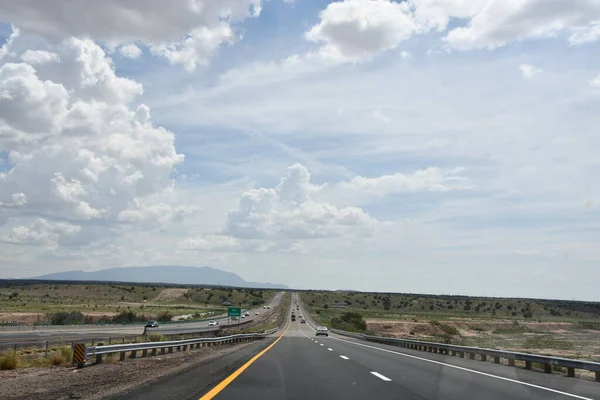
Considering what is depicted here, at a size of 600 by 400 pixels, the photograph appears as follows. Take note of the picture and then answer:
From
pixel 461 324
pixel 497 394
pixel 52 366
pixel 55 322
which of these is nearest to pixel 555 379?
pixel 497 394

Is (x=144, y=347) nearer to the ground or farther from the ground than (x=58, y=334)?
farther from the ground

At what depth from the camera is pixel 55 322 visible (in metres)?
77.0

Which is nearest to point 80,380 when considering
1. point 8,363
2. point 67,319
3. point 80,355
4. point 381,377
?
point 80,355

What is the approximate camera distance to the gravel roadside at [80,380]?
12298 millimetres

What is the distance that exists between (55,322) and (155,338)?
158 ft

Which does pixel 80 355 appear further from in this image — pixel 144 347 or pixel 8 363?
pixel 144 347

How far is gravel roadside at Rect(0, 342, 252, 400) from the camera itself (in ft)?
40.3

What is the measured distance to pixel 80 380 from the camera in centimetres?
1493

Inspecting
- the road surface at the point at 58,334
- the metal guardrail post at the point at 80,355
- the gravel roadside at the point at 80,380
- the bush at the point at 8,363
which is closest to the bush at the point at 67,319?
the road surface at the point at 58,334

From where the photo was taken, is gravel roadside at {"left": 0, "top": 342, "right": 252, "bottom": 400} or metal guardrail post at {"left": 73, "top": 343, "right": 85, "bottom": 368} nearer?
gravel roadside at {"left": 0, "top": 342, "right": 252, "bottom": 400}

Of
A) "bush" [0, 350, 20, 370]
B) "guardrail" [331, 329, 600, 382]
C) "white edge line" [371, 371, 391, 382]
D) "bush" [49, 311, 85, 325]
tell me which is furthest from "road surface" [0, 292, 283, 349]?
"white edge line" [371, 371, 391, 382]

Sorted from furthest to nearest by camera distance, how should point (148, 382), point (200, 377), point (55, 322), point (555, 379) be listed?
point (55, 322) → point (555, 379) → point (200, 377) → point (148, 382)

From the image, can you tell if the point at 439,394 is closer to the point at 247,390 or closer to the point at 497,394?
the point at 497,394

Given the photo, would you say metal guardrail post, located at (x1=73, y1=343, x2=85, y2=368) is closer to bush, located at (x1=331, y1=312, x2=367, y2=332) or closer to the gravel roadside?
the gravel roadside
